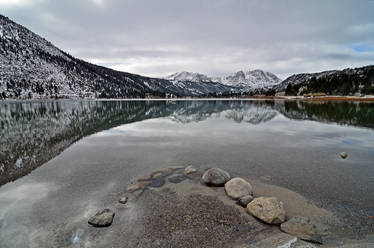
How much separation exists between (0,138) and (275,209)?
3232 cm

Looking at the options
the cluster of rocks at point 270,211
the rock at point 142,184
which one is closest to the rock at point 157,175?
the rock at point 142,184

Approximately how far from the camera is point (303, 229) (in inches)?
300

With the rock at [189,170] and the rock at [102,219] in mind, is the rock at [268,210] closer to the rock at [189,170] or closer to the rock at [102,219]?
the rock at [189,170]

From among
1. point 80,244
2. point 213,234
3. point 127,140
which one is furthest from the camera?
point 127,140

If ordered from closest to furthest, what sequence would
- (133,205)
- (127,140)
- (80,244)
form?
1. (80,244)
2. (133,205)
3. (127,140)

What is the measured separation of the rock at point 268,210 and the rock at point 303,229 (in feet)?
1.18

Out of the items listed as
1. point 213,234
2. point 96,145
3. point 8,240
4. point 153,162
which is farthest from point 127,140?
point 213,234

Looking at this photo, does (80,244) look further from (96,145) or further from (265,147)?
(265,147)

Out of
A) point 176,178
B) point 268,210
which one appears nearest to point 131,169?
point 176,178

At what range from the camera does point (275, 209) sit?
8.60m

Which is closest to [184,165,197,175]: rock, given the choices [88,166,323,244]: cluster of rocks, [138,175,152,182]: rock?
[88,166,323,244]: cluster of rocks

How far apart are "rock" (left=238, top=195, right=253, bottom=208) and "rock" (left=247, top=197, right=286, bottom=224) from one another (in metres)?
0.49

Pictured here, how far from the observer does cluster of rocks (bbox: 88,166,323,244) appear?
7.71m

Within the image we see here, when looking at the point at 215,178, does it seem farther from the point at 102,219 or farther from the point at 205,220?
the point at 102,219
